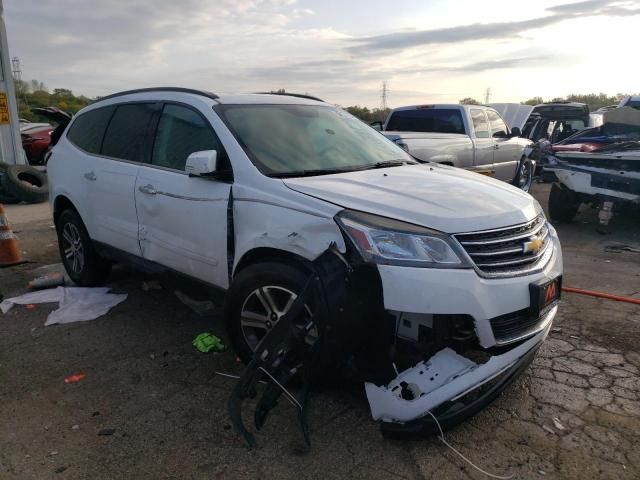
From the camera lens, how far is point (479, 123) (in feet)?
31.5

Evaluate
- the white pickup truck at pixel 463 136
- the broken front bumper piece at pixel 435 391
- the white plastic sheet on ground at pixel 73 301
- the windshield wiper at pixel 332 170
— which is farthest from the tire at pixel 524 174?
the broken front bumper piece at pixel 435 391

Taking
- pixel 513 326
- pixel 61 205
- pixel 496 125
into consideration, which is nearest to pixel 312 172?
pixel 513 326

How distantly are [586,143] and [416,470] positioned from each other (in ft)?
30.5

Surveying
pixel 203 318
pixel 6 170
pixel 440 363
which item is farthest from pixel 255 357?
pixel 6 170

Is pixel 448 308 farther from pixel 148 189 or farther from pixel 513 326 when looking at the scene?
pixel 148 189

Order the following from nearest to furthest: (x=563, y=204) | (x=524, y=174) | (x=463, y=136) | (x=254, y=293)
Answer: (x=254, y=293) < (x=563, y=204) < (x=463, y=136) < (x=524, y=174)

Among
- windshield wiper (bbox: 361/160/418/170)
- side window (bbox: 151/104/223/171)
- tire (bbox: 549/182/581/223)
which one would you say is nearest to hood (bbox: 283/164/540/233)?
windshield wiper (bbox: 361/160/418/170)

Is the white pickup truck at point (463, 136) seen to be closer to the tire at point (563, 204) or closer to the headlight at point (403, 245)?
the tire at point (563, 204)

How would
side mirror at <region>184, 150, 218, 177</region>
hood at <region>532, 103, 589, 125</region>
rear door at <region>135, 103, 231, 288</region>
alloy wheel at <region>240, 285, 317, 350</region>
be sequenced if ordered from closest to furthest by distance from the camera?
1. alloy wheel at <region>240, 285, 317, 350</region>
2. side mirror at <region>184, 150, 218, 177</region>
3. rear door at <region>135, 103, 231, 288</region>
4. hood at <region>532, 103, 589, 125</region>

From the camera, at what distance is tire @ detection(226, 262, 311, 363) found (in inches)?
117

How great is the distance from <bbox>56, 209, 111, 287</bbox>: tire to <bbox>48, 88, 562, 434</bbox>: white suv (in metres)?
0.36

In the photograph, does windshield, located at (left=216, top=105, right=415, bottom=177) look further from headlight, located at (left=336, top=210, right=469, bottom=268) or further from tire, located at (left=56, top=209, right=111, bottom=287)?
tire, located at (left=56, top=209, right=111, bottom=287)

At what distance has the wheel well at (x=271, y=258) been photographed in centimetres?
298

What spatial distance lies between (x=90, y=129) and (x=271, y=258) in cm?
299
